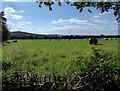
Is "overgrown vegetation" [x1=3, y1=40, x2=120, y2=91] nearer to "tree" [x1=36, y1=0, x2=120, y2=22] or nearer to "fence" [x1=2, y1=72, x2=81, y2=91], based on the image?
"fence" [x1=2, y1=72, x2=81, y2=91]

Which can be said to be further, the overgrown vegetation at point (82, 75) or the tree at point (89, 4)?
the tree at point (89, 4)

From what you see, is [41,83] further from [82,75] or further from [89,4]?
[89,4]

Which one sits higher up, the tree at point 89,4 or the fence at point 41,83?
the tree at point 89,4

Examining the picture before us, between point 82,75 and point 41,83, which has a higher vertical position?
point 82,75

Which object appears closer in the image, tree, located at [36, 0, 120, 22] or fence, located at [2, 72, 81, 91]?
fence, located at [2, 72, 81, 91]

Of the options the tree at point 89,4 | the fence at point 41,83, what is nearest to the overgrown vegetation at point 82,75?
the fence at point 41,83

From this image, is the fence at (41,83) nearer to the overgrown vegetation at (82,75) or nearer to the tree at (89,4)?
the overgrown vegetation at (82,75)

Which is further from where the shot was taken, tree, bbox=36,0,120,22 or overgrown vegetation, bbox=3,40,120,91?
tree, bbox=36,0,120,22

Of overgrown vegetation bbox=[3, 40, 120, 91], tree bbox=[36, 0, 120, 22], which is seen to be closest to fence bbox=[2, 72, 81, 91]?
overgrown vegetation bbox=[3, 40, 120, 91]

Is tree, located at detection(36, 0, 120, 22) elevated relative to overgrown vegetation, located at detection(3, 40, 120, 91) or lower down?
elevated

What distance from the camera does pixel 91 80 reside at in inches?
348

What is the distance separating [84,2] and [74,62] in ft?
8.40

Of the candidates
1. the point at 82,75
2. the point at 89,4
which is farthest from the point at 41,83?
the point at 89,4

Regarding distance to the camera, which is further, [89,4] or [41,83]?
[89,4]
